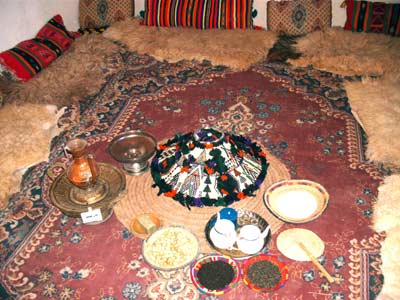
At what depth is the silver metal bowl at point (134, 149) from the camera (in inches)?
104

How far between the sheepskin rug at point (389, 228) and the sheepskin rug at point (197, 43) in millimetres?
1798

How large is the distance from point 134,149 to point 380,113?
1837 millimetres

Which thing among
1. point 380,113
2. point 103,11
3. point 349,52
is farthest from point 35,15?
point 380,113

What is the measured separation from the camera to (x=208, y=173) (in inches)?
93.5

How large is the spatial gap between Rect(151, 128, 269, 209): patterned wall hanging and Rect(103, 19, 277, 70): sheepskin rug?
1.56m

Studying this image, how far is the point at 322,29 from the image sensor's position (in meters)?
4.16

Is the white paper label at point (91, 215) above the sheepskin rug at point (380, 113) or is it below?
below

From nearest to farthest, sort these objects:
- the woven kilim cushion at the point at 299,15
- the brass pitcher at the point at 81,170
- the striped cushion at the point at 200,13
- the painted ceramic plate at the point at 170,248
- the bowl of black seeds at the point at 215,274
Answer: the bowl of black seeds at the point at 215,274 → the painted ceramic plate at the point at 170,248 → the brass pitcher at the point at 81,170 → the woven kilim cushion at the point at 299,15 → the striped cushion at the point at 200,13

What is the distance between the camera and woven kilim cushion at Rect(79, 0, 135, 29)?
176 inches

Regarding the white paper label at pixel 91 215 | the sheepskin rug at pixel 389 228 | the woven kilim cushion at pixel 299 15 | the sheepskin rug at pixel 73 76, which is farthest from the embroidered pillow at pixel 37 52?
the sheepskin rug at pixel 389 228

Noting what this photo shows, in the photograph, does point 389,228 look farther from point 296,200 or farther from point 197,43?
point 197,43

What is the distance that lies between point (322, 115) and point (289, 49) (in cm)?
107

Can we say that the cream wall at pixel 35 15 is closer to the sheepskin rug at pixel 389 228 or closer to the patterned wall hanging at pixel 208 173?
the patterned wall hanging at pixel 208 173

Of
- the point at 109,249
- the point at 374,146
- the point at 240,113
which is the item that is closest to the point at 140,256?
the point at 109,249
